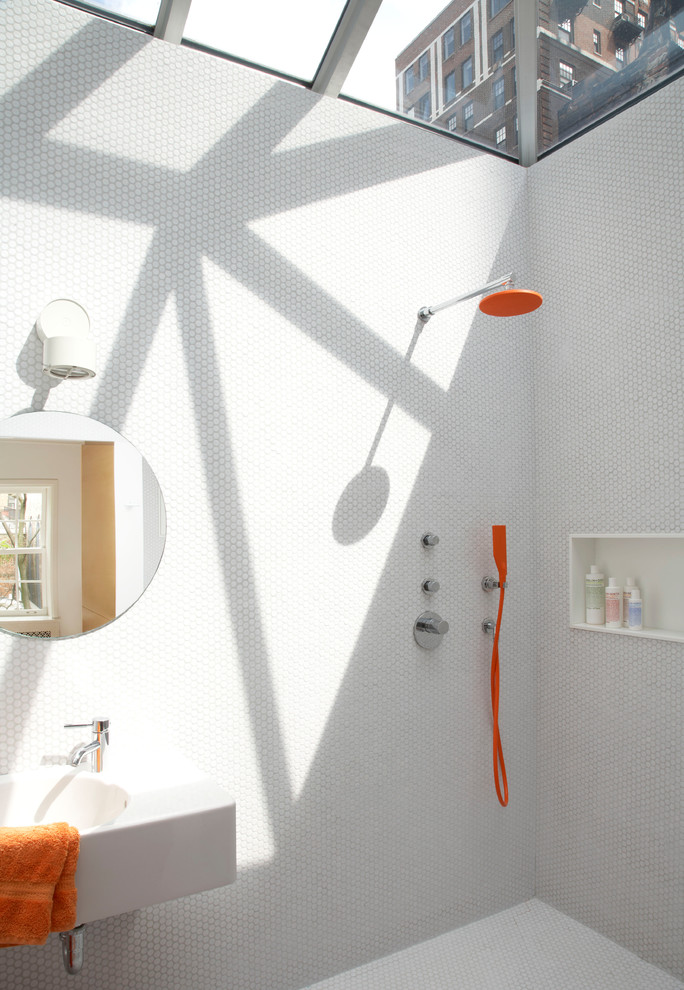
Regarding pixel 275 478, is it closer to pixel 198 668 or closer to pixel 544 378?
pixel 198 668

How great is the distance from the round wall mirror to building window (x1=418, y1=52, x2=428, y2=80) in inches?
67.4

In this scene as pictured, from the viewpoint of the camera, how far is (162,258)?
2.00 meters

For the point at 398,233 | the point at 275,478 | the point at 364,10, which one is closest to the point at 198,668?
the point at 275,478

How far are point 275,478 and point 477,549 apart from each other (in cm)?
Answer: 85

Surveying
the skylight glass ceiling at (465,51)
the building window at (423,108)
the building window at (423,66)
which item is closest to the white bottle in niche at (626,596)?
the skylight glass ceiling at (465,51)

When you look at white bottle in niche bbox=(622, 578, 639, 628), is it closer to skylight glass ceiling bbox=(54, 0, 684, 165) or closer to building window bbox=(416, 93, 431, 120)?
skylight glass ceiling bbox=(54, 0, 684, 165)

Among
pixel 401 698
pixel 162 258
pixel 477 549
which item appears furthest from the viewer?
pixel 477 549

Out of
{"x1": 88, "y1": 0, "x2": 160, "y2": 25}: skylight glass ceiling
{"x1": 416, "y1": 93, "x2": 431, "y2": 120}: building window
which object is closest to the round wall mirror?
{"x1": 88, "y1": 0, "x2": 160, "y2": 25}: skylight glass ceiling

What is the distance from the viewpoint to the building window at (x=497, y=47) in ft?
8.41

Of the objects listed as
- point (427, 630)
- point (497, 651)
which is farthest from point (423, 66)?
point (497, 651)

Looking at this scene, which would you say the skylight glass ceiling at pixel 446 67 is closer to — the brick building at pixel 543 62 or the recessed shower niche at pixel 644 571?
the brick building at pixel 543 62

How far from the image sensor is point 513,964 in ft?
7.50

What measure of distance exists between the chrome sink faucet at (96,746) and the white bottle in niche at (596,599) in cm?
166

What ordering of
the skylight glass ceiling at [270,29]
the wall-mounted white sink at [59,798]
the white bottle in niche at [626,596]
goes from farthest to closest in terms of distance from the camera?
1. the white bottle in niche at [626,596]
2. the skylight glass ceiling at [270,29]
3. the wall-mounted white sink at [59,798]
